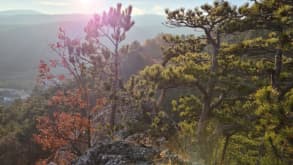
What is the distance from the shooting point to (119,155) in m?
6.47

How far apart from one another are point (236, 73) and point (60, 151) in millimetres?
10894

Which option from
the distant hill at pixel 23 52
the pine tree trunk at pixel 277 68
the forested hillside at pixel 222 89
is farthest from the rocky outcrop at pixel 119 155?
the distant hill at pixel 23 52

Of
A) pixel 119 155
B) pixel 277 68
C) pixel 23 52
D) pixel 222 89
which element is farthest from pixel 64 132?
pixel 23 52

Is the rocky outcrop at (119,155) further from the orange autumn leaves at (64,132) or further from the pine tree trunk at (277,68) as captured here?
the orange autumn leaves at (64,132)

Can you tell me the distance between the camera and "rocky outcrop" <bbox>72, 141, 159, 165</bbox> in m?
6.27

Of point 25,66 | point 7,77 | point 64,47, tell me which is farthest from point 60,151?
point 25,66

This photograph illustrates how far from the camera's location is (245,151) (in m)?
6.91

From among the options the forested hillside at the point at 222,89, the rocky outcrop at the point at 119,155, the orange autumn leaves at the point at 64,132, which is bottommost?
the orange autumn leaves at the point at 64,132

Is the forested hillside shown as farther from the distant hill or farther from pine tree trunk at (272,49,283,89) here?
the distant hill

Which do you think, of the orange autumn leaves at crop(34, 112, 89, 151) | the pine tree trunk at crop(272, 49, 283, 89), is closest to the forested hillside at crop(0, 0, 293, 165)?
the pine tree trunk at crop(272, 49, 283, 89)

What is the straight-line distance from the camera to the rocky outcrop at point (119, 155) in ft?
20.6

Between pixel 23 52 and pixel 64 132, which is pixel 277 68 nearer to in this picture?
pixel 64 132


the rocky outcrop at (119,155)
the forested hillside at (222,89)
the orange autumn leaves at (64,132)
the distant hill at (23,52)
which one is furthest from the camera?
the distant hill at (23,52)

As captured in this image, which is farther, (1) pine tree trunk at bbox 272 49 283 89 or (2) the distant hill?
(2) the distant hill
